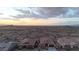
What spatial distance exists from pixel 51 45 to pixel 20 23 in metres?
0.46

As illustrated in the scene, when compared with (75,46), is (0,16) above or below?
above

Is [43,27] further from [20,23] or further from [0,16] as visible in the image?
[0,16]

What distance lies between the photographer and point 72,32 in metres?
1.93

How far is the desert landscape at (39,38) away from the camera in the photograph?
6.31 feet

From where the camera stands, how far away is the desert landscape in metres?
1.92

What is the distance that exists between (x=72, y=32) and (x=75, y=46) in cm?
17

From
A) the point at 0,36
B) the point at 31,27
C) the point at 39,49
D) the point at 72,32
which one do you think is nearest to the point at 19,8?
the point at 31,27

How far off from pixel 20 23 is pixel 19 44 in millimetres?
254

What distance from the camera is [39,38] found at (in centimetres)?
193

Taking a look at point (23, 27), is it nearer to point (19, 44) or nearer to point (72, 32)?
point (19, 44)

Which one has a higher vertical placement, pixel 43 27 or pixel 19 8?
pixel 19 8

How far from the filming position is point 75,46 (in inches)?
75.8
